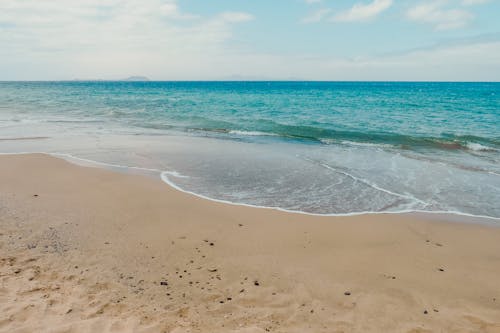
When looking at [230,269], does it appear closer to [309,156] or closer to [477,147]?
[309,156]

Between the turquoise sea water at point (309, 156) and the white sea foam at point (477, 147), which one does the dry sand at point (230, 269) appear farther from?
the white sea foam at point (477, 147)

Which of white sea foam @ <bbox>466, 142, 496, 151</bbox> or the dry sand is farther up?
white sea foam @ <bbox>466, 142, 496, 151</bbox>

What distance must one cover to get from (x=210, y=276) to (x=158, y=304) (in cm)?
99

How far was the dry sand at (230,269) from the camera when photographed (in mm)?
4727

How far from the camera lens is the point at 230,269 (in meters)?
5.95

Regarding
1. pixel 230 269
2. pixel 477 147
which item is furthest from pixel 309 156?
pixel 230 269

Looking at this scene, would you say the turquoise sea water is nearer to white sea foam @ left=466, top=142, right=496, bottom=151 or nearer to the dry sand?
white sea foam @ left=466, top=142, right=496, bottom=151

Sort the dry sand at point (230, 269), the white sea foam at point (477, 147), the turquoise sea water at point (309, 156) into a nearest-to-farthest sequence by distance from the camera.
A: the dry sand at point (230, 269), the turquoise sea water at point (309, 156), the white sea foam at point (477, 147)

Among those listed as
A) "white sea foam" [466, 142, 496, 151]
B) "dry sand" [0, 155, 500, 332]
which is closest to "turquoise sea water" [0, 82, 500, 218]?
"white sea foam" [466, 142, 496, 151]

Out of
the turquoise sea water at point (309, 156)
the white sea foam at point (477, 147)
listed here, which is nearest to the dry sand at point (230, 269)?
the turquoise sea water at point (309, 156)

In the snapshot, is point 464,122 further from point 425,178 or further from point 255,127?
point 425,178

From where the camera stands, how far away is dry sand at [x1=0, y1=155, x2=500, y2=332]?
4727mm

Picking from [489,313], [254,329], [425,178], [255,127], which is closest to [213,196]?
[254,329]

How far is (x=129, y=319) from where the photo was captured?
4555mm
